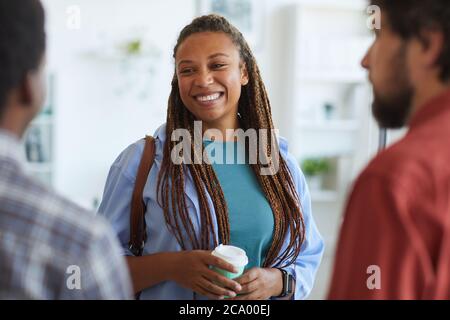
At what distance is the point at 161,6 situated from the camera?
3.87m

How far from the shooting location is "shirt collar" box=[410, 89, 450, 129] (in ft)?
2.30

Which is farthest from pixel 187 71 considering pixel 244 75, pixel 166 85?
pixel 166 85

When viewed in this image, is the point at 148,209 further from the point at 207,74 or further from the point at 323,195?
the point at 323,195

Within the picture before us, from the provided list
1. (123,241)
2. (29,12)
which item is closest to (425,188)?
(29,12)

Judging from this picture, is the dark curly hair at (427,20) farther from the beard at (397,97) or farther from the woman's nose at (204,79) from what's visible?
the woman's nose at (204,79)

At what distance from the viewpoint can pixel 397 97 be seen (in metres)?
0.74

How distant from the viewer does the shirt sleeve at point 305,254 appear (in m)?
1.34

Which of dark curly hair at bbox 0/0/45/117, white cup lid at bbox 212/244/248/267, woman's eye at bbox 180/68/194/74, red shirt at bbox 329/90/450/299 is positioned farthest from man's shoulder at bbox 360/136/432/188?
woman's eye at bbox 180/68/194/74

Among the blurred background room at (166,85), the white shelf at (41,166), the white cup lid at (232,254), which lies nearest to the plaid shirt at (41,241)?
the white cup lid at (232,254)

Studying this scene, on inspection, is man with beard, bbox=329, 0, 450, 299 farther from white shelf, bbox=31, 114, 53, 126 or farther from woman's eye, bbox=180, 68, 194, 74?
white shelf, bbox=31, 114, 53, 126

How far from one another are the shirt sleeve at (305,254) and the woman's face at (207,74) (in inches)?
9.0

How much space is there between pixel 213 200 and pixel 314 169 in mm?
2882

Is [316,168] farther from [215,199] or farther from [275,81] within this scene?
[215,199]

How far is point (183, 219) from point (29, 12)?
0.66m
